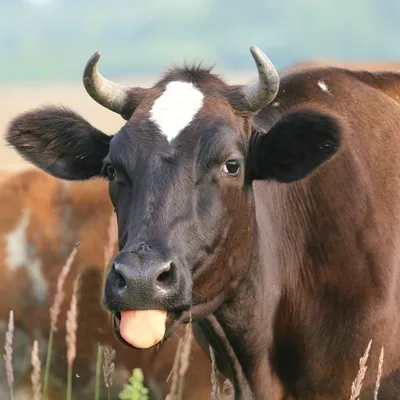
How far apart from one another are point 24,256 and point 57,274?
0.45m

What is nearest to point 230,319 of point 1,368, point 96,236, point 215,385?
point 215,385

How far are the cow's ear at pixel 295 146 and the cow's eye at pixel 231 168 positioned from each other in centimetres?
30

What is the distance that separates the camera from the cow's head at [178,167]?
5266 millimetres

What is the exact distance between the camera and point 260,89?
6.33 meters

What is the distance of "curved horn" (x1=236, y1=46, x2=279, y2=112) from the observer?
6297mm

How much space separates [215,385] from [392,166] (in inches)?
79.0

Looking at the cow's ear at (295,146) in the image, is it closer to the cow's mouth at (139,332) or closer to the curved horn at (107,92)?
the curved horn at (107,92)

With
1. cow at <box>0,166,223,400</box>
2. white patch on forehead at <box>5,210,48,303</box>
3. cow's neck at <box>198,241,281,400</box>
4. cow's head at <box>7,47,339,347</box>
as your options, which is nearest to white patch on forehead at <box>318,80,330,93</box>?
cow's head at <box>7,47,339,347</box>

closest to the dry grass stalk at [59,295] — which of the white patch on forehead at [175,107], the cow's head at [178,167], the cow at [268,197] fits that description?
the cow's head at [178,167]

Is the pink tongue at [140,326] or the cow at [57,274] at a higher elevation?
the pink tongue at [140,326]

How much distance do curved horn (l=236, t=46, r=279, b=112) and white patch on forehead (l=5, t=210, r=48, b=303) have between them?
427 centimetres

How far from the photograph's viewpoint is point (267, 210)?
6797 mm

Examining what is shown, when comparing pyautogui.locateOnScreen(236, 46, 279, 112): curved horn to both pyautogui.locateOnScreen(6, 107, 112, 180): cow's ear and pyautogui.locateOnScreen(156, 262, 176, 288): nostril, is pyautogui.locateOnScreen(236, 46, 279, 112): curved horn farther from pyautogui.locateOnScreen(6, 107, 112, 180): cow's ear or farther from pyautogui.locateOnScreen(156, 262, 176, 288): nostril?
pyautogui.locateOnScreen(156, 262, 176, 288): nostril

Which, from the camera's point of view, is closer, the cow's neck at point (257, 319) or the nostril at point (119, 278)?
the nostril at point (119, 278)
